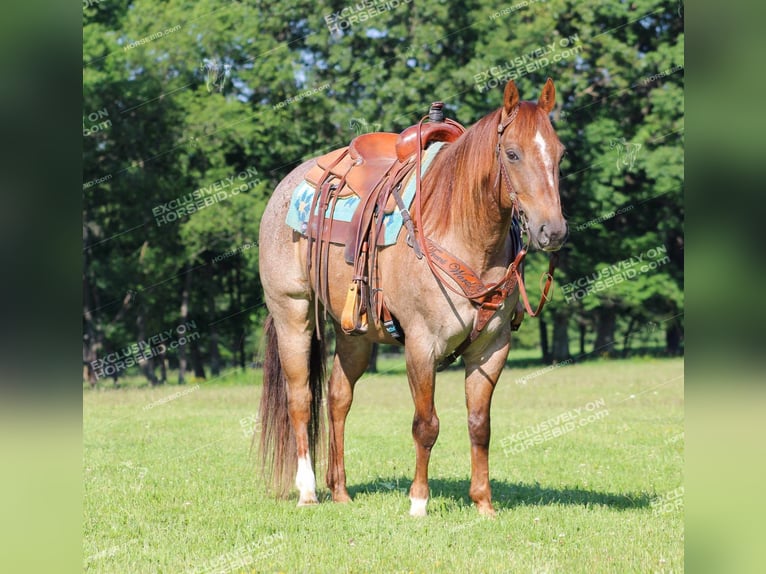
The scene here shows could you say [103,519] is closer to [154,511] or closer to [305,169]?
[154,511]

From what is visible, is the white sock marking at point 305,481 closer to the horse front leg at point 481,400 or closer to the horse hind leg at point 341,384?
the horse hind leg at point 341,384

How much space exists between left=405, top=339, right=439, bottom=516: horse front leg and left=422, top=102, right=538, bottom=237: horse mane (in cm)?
92

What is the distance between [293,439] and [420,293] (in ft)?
6.94

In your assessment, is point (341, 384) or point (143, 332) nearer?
point (341, 384)

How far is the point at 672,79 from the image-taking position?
85.1ft
